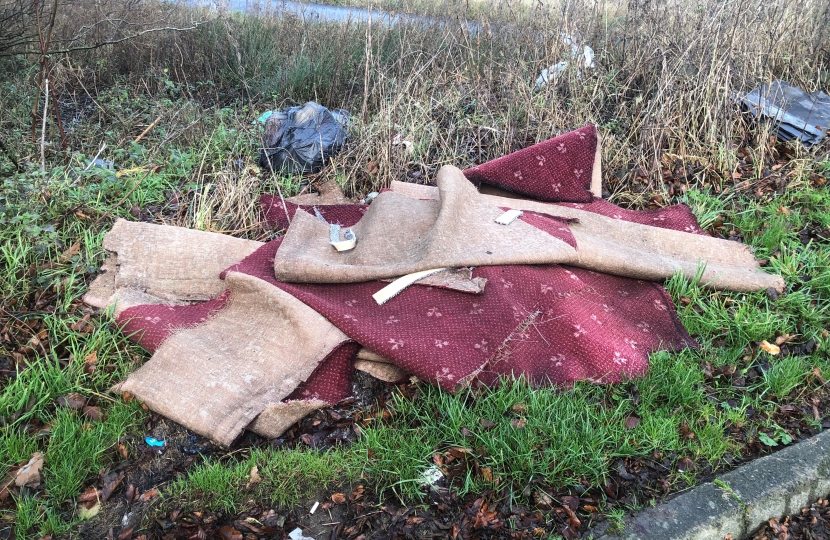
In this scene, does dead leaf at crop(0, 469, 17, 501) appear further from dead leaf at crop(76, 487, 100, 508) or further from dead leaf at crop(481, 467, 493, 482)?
dead leaf at crop(481, 467, 493, 482)

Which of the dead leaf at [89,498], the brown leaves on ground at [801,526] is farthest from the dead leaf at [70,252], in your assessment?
the brown leaves on ground at [801,526]

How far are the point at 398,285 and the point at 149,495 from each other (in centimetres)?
139

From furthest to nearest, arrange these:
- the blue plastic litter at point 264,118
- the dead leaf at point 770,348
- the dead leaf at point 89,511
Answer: the blue plastic litter at point 264,118 < the dead leaf at point 770,348 < the dead leaf at point 89,511

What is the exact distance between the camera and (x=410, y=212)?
3648mm

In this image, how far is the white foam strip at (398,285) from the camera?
305 cm

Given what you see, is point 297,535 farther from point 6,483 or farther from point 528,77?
point 528,77

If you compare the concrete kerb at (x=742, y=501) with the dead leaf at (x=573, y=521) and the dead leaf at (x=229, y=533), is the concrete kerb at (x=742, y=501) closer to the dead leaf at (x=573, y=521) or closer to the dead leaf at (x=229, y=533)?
the dead leaf at (x=573, y=521)

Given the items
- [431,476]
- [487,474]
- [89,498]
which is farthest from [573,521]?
[89,498]

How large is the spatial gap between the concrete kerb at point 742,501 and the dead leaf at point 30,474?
2001 millimetres

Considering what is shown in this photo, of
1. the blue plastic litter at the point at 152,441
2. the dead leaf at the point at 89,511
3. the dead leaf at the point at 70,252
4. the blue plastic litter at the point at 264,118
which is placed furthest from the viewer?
the blue plastic litter at the point at 264,118

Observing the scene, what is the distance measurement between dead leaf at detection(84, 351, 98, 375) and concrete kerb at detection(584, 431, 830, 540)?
85.2 inches

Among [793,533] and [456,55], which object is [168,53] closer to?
[456,55]

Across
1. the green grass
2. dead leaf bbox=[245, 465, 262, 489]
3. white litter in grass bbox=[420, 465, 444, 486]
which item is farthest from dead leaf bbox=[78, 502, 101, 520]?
white litter in grass bbox=[420, 465, 444, 486]

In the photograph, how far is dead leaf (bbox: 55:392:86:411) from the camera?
8.72 feet
